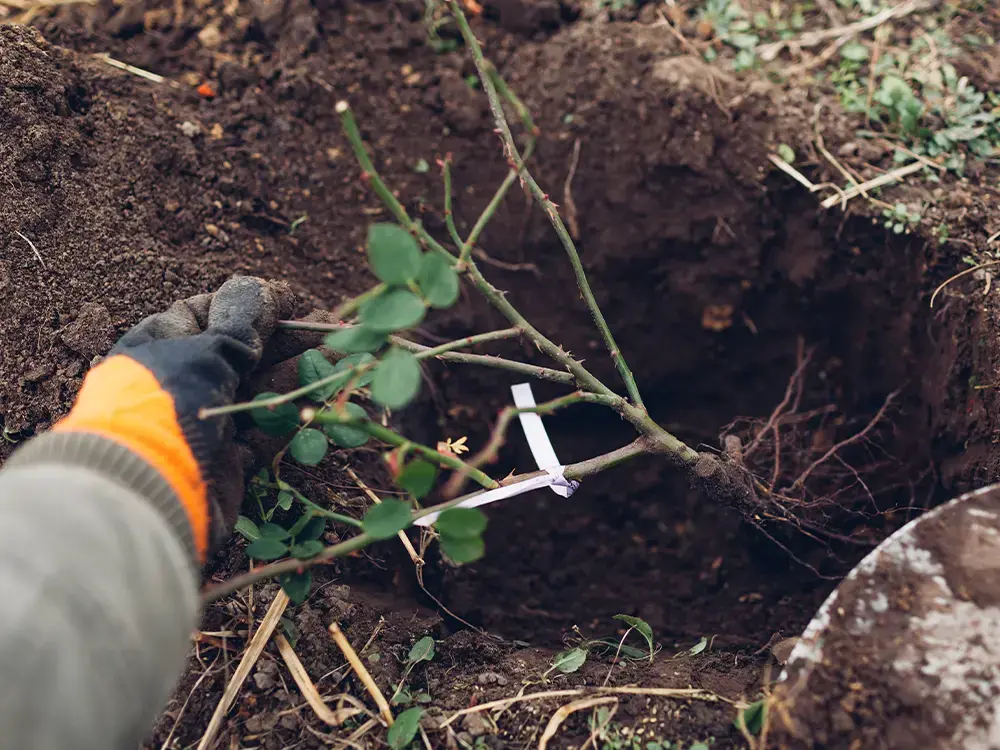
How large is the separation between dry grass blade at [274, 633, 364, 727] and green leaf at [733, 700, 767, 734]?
58cm

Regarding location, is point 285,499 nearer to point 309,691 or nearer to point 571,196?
point 309,691

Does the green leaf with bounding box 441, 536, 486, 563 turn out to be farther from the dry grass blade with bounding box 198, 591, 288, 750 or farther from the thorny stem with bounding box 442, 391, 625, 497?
the dry grass blade with bounding box 198, 591, 288, 750

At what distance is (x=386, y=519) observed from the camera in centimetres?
94

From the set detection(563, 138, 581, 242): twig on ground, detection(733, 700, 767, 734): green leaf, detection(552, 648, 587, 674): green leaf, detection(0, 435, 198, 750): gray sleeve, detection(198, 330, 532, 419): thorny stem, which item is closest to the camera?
detection(0, 435, 198, 750): gray sleeve

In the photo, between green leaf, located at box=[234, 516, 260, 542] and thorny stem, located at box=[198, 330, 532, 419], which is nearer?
thorny stem, located at box=[198, 330, 532, 419]

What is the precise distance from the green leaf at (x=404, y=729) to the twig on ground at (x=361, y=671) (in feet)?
0.07

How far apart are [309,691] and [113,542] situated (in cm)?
54

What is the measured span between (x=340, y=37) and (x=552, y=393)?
104 centimetres

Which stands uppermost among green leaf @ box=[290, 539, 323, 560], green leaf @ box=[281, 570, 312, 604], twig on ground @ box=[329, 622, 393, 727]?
green leaf @ box=[290, 539, 323, 560]

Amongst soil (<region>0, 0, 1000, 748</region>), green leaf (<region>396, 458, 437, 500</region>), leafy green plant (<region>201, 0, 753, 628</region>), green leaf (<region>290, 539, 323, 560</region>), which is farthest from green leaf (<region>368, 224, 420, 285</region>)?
soil (<region>0, 0, 1000, 748</region>)

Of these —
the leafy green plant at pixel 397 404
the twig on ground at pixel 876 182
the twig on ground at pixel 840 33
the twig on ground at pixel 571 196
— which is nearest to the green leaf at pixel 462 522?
the leafy green plant at pixel 397 404

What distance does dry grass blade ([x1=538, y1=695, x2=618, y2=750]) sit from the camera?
3.68ft

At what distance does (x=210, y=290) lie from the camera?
1396mm

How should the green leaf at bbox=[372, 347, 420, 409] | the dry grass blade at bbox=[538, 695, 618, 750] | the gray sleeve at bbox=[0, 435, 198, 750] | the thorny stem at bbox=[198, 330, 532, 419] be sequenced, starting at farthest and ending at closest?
the dry grass blade at bbox=[538, 695, 618, 750] < the thorny stem at bbox=[198, 330, 532, 419] < the green leaf at bbox=[372, 347, 420, 409] < the gray sleeve at bbox=[0, 435, 198, 750]
